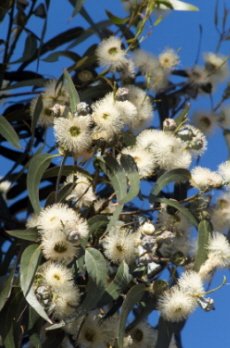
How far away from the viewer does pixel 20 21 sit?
10.2ft

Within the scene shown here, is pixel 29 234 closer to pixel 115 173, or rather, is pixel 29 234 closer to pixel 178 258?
pixel 115 173

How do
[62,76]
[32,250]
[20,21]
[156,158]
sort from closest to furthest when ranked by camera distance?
[32,250] < [156,158] < [62,76] < [20,21]

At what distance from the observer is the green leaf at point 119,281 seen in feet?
7.99

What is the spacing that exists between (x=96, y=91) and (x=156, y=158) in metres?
0.34

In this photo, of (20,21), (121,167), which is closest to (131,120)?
(121,167)

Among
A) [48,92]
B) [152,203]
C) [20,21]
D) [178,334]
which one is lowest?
[178,334]

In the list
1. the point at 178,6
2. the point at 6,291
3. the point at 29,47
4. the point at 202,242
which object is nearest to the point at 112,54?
the point at 178,6

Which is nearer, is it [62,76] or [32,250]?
[32,250]

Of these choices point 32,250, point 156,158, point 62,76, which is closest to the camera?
point 32,250

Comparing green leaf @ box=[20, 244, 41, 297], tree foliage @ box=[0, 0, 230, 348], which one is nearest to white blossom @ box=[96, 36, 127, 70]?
tree foliage @ box=[0, 0, 230, 348]

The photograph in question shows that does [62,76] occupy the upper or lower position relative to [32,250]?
upper

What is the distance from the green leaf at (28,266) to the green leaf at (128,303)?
0.22 m

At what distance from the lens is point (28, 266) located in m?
2.31

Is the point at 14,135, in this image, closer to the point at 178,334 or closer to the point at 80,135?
→ the point at 80,135
